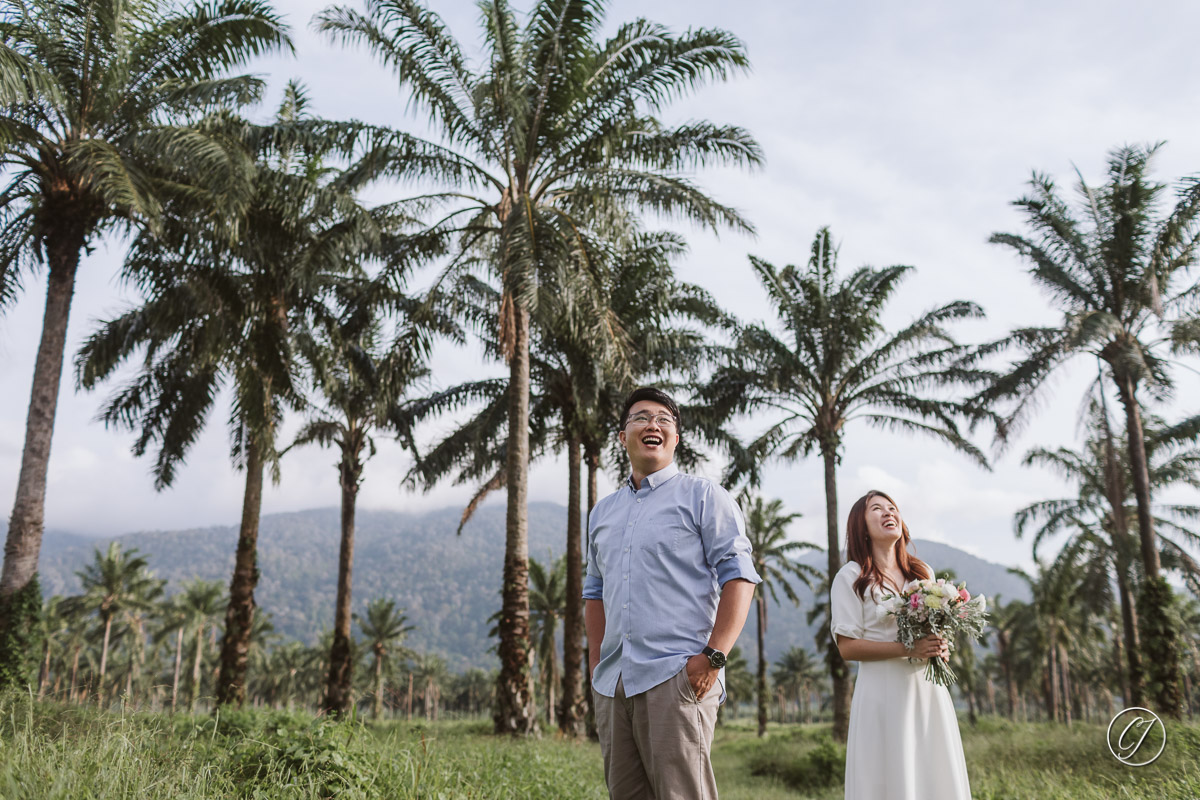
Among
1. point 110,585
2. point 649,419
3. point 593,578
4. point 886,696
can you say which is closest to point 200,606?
point 110,585

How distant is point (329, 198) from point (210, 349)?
124 inches

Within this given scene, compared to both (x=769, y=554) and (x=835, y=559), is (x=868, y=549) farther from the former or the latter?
(x=769, y=554)

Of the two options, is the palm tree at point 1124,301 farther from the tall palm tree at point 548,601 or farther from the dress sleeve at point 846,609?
the tall palm tree at point 548,601

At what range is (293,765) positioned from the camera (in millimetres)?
4820

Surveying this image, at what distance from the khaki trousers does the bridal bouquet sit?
5.11 feet

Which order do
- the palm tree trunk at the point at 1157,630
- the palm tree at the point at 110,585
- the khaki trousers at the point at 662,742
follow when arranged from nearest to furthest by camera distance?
the khaki trousers at the point at 662,742 → the palm tree trunk at the point at 1157,630 → the palm tree at the point at 110,585

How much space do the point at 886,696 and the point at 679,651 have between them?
1.76 metres

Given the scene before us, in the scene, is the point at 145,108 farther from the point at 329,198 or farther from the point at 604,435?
the point at 604,435

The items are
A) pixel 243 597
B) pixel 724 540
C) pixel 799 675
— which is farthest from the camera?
pixel 799 675

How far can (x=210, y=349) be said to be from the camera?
40.6 ft

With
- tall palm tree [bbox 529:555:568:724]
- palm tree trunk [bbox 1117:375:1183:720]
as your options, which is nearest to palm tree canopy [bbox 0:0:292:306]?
palm tree trunk [bbox 1117:375:1183:720]

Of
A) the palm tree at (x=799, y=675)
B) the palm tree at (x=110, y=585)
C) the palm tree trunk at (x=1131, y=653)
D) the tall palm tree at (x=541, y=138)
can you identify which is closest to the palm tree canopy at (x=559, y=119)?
the tall palm tree at (x=541, y=138)

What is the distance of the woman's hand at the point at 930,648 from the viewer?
13.0ft

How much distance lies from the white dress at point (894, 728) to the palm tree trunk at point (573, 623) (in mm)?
13475
